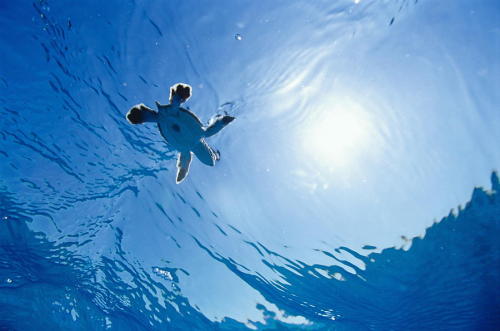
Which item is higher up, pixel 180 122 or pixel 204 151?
pixel 204 151

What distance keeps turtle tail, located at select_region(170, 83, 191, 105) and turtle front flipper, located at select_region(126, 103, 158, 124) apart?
672 mm

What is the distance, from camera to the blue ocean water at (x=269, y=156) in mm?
6633

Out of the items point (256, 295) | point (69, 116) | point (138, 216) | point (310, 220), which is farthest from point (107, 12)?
point (256, 295)

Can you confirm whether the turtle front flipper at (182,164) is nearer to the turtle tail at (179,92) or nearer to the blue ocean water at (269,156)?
the blue ocean water at (269,156)

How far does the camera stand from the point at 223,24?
21.5 ft

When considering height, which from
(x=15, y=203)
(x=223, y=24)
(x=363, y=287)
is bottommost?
(x=15, y=203)

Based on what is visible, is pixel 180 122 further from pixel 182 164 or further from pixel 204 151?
pixel 182 164

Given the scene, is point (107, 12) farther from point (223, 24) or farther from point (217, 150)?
point (217, 150)

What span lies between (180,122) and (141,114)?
77 centimetres

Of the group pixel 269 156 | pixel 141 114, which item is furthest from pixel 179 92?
pixel 269 156

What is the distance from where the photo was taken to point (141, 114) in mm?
5840

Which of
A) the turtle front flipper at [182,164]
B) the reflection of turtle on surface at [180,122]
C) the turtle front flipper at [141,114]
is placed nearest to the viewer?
the reflection of turtle on surface at [180,122]

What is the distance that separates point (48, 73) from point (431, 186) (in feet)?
36.8

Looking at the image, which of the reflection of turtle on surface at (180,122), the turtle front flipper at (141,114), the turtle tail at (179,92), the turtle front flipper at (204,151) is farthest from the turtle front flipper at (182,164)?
the turtle tail at (179,92)
